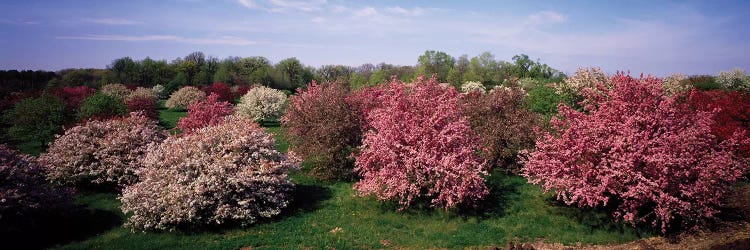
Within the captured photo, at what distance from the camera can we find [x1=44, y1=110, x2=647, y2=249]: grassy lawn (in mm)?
12172

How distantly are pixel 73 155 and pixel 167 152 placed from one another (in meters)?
5.18

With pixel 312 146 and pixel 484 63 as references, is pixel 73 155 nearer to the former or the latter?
pixel 312 146

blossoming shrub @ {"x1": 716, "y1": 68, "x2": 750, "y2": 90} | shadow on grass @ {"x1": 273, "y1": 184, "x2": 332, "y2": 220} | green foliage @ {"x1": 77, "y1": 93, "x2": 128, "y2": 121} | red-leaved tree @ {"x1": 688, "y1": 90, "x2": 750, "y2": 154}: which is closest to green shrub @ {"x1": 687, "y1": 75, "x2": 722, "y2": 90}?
blossoming shrub @ {"x1": 716, "y1": 68, "x2": 750, "y2": 90}

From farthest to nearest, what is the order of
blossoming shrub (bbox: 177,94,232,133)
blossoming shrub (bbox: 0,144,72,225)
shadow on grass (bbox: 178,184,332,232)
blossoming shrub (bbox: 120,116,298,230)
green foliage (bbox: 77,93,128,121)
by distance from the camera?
green foliage (bbox: 77,93,128,121), blossoming shrub (bbox: 177,94,232,133), shadow on grass (bbox: 178,184,332,232), blossoming shrub (bbox: 120,116,298,230), blossoming shrub (bbox: 0,144,72,225)

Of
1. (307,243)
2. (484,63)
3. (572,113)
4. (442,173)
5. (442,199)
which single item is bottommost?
(307,243)

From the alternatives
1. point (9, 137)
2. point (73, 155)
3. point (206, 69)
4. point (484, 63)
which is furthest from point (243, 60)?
point (73, 155)

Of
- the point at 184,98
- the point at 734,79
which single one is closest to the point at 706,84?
the point at 734,79

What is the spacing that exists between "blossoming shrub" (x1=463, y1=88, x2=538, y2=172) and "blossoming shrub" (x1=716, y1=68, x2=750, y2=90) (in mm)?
40127

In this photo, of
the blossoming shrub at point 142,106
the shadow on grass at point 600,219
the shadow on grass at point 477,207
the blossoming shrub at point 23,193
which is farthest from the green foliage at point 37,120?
the shadow on grass at point 600,219

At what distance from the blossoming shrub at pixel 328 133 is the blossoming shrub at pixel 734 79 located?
47.2 m

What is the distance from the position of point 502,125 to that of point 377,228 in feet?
28.8

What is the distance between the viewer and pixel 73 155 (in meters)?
16.0

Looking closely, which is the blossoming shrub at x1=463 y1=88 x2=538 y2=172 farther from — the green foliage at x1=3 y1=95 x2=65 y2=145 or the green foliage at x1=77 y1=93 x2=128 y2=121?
the green foliage at x1=3 y1=95 x2=65 y2=145

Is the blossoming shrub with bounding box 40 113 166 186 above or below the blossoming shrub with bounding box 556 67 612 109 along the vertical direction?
below
